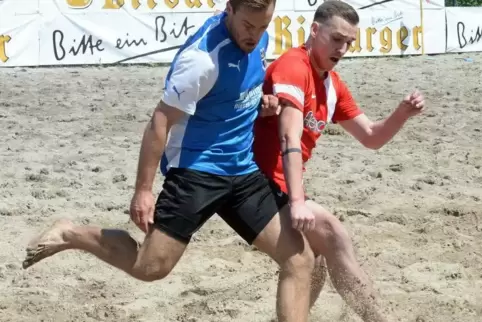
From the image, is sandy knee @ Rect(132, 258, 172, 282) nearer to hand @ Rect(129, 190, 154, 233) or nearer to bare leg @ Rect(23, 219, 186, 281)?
bare leg @ Rect(23, 219, 186, 281)

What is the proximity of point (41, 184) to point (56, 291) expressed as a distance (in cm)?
200

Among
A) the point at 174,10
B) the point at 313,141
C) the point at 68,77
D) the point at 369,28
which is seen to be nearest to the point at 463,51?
the point at 369,28

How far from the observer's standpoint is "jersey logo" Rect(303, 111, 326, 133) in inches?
158

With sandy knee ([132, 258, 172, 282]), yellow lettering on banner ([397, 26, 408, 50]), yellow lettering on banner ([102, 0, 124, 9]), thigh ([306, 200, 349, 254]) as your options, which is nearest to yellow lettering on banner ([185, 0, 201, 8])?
yellow lettering on banner ([102, 0, 124, 9])

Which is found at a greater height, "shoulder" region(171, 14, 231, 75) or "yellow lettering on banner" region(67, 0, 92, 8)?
"shoulder" region(171, 14, 231, 75)

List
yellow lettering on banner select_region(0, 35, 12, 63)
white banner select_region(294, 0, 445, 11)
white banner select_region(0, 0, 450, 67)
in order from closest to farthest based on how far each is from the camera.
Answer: yellow lettering on banner select_region(0, 35, 12, 63), white banner select_region(0, 0, 450, 67), white banner select_region(294, 0, 445, 11)

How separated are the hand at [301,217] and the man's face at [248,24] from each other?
733 mm

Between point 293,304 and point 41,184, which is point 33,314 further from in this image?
point 41,184

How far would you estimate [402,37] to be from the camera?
1493 cm

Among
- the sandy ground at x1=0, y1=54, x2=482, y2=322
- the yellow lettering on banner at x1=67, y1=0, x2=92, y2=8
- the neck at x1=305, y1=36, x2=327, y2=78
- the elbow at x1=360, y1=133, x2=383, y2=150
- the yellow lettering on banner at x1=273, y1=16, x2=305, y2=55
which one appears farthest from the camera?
the yellow lettering on banner at x1=273, y1=16, x2=305, y2=55

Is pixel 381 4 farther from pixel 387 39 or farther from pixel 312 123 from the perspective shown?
pixel 312 123

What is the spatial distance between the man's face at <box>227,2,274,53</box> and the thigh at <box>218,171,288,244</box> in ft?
2.08

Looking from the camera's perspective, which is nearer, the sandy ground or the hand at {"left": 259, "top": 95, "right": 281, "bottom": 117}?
the hand at {"left": 259, "top": 95, "right": 281, "bottom": 117}

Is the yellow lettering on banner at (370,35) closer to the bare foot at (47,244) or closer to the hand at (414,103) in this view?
the hand at (414,103)
